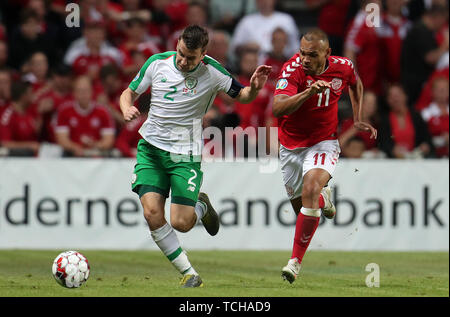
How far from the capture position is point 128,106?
8.84 meters

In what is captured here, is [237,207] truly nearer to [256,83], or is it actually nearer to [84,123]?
[84,123]

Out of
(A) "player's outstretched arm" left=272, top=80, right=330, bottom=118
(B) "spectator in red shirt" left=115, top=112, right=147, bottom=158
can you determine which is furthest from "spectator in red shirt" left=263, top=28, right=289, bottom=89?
(A) "player's outstretched arm" left=272, top=80, right=330, bottom=118

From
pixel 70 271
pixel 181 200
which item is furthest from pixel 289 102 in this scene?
pixel 70 271

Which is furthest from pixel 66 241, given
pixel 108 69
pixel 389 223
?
pixel 389 223

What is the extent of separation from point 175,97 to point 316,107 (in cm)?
146

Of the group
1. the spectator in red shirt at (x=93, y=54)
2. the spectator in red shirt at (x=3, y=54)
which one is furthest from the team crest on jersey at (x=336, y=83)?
the spectator in red shirt at (x=3, y=54)

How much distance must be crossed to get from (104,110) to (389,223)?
483 centimetres

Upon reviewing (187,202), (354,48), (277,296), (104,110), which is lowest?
(277,296)

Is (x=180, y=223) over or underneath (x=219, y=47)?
underneath

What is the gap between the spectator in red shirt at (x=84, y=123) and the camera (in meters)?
14.4
